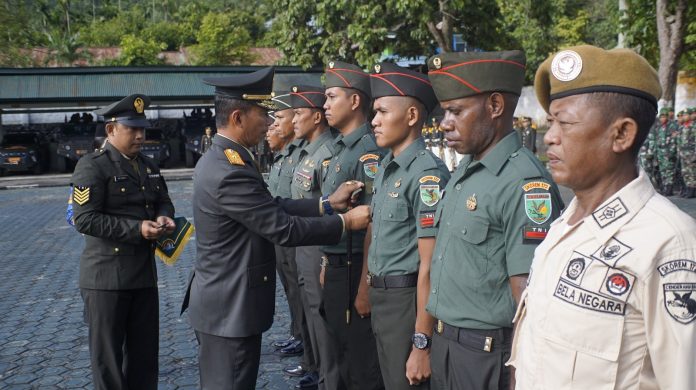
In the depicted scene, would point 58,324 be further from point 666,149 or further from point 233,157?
point 666,149

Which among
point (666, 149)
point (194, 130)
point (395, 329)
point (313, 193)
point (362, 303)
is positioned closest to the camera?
point (395, 329)

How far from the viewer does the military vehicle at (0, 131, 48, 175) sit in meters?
24.3

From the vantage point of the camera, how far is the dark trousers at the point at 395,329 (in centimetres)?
339

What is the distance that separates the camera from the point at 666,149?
15078 millimetres

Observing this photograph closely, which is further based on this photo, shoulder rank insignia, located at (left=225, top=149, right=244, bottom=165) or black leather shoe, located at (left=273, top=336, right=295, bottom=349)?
black leather shoe, located at (left=273, top=336, right=295, bottom=349)

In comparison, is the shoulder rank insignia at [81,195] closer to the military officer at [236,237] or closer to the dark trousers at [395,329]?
the military officer at [236,237]

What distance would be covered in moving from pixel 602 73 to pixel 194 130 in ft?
86.2

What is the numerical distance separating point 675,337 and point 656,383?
17 cm

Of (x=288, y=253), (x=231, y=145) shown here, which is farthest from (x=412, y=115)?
(x=288, y=253)

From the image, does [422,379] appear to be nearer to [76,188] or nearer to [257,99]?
[257,99]

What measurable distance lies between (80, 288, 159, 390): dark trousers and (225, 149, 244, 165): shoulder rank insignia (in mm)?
1357

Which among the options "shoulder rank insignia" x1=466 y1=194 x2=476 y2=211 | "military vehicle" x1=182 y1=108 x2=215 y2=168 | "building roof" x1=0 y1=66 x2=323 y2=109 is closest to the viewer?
"shoulder rank insignia" x1=466 y1=194 x2=476 y2=211

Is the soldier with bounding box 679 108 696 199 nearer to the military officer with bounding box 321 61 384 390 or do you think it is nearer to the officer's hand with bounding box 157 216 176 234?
the military officer with bounding box 321 61 384 390

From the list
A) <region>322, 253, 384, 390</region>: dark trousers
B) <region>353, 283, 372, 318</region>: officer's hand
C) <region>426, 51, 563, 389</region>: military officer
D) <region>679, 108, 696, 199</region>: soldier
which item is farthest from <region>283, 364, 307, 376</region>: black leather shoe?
<region>679, 108, 696, 199</region>: soldier
